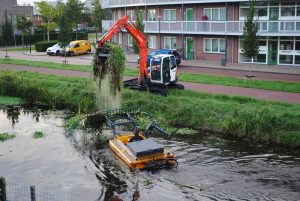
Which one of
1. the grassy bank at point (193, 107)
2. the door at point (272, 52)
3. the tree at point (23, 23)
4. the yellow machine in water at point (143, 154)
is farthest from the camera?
the tree at point (23, 23)

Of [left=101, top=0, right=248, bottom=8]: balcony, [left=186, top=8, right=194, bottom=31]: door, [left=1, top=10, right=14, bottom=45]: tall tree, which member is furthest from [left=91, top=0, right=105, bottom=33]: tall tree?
[left=186, top=8, right=194, bottom=31]: door

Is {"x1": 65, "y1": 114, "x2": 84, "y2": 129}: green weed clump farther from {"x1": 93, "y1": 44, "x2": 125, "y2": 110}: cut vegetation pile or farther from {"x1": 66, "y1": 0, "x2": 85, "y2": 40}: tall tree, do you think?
{"x1": 66, "y1": 0, "x2": 85, "y2": 40}: tall tree

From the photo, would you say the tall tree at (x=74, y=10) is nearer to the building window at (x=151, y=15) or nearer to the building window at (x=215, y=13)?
the building window at (x=151, y=15)

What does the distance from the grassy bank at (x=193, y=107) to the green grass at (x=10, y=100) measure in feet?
1.62

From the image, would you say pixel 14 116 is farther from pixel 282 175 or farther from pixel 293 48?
pixel 293 48

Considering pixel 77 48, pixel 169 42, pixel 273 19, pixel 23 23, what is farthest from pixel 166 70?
pixel 23 23

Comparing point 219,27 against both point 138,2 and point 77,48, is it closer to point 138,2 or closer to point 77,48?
point 138,2

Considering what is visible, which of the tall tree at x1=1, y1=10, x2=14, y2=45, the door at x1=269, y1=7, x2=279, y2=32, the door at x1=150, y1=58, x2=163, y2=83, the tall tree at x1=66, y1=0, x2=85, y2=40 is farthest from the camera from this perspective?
the tall tree at x1=66, y1=0, x2=85, y2=40

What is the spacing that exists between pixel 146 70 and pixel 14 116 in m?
8.11

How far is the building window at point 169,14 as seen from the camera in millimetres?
47934

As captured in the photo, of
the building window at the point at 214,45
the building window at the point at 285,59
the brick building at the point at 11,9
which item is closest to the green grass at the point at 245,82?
the building window at the point at 285,59

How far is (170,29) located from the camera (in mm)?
46656

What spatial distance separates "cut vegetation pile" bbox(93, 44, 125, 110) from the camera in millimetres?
23344

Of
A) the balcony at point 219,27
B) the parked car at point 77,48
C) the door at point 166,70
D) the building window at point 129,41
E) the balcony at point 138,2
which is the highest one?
the balcony at point 138,2
